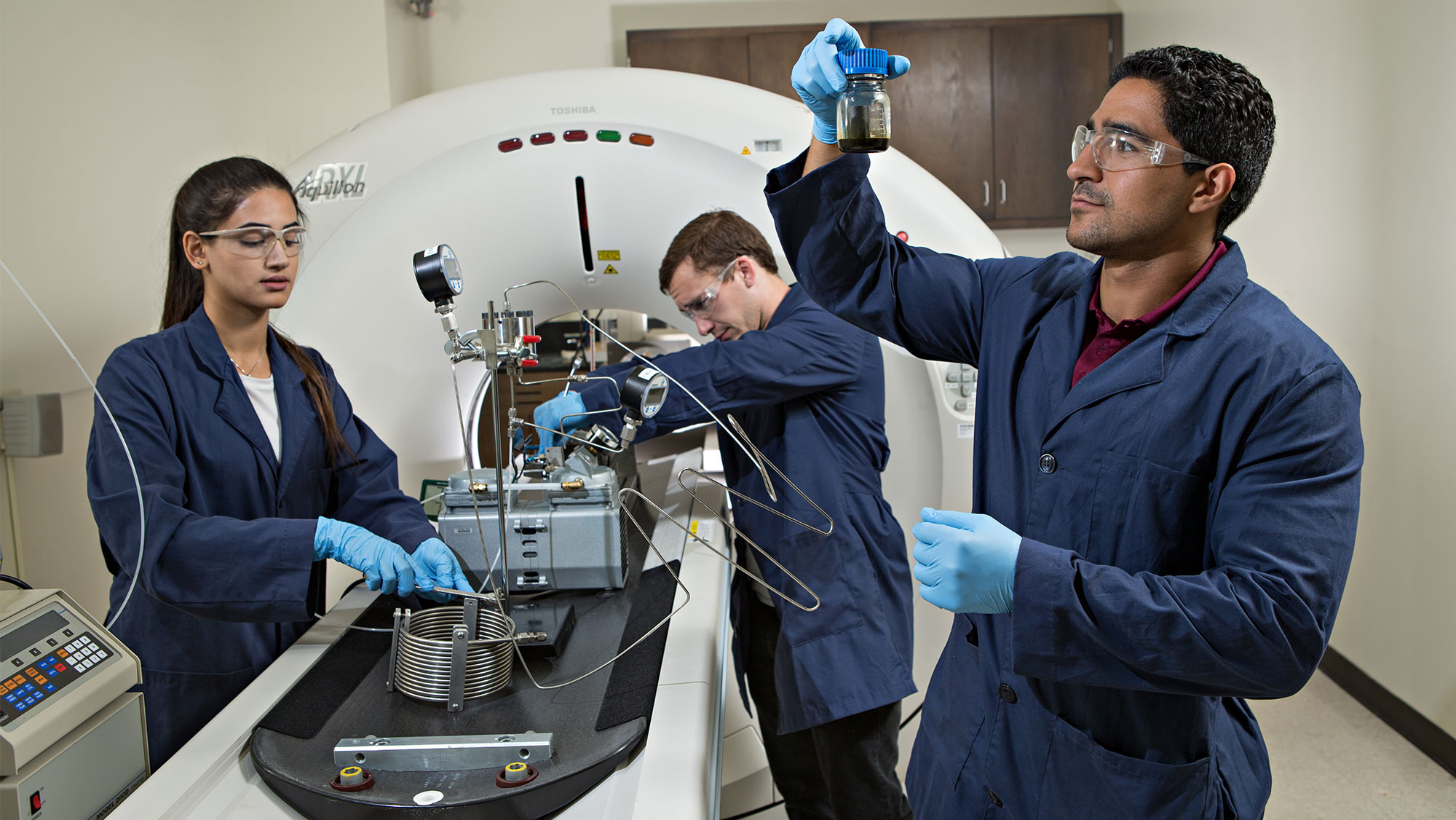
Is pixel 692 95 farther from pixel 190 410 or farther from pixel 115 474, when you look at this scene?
pixel 115 474

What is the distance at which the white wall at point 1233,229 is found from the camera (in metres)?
2.07

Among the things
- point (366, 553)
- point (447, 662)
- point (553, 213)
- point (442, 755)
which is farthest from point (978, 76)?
point (442, 755)

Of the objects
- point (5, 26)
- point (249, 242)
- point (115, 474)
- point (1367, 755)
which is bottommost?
point (1367, 755)

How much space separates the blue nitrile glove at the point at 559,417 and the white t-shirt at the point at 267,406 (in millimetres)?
426

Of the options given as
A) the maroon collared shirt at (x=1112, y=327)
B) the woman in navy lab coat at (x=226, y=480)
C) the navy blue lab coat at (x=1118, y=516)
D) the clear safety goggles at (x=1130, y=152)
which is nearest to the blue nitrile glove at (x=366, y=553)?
the woman in navy lab coat at (x=226, y=480)

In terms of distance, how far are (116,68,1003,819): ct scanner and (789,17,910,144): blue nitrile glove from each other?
3.37 feet

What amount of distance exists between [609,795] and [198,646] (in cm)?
77

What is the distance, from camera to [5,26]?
194 centimetres

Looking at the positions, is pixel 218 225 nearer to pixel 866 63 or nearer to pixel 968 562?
pixel 866 63

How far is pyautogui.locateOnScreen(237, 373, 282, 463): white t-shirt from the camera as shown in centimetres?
147

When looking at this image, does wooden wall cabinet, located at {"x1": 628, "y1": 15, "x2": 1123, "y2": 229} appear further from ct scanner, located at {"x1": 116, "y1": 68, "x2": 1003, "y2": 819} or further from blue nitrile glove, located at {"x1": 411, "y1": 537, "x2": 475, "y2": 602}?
blue nitrile glove, located at {"x1": 411, "y1": 537, "x2": 475, "y2": 602}

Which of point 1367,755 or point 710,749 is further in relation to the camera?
point 1367,755

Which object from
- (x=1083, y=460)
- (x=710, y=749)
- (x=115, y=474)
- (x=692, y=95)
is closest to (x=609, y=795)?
(x=710, y=749)

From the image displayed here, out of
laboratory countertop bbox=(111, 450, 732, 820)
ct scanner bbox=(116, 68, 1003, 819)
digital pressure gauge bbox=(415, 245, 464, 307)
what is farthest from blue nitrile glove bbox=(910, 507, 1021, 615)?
ct scanner bbox=(116, 68, 1003, 819)
